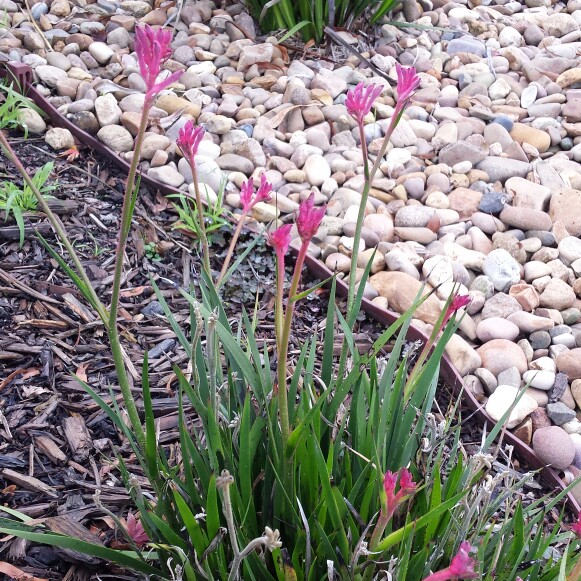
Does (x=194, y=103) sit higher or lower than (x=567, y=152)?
higher

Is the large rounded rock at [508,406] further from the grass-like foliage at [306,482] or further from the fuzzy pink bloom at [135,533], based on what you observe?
the fuzzy pink bloom at [135,533]

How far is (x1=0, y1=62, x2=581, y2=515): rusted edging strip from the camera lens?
5.47 feet

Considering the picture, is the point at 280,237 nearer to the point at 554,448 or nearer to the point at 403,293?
the point at 554,448

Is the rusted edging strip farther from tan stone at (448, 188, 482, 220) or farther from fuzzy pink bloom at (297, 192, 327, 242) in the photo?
tan stone at (448, 188, 482, 220)

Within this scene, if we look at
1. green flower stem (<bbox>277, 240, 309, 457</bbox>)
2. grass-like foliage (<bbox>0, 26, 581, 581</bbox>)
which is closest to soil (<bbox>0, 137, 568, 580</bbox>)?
grass-like foliage (<bbox>0, 26, 581, 581</bbox>)

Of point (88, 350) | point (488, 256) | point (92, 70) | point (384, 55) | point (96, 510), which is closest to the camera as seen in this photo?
point (96, 510)

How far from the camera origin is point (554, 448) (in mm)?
1665

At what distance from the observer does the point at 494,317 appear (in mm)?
2057

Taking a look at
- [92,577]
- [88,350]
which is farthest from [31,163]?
[92,577]

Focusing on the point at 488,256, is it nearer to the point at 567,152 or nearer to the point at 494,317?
the point at 494,317

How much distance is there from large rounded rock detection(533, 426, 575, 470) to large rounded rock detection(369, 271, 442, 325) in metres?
0.45

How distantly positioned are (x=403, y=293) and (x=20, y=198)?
46.2 inches

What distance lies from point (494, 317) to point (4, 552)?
56.2 inches

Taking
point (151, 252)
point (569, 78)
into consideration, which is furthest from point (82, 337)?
point (569, 78)
